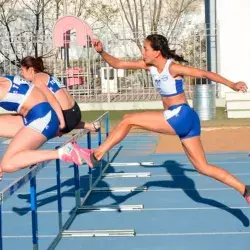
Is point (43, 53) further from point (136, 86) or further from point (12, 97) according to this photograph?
point (12, 97)

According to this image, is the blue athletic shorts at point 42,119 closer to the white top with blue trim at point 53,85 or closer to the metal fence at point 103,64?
the white top with blue trim at point 53,85

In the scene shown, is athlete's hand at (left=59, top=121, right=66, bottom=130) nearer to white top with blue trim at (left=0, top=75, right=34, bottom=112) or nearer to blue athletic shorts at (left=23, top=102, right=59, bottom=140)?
blue athletic shorts at (left=23, top=102, right=59, bottom=140)

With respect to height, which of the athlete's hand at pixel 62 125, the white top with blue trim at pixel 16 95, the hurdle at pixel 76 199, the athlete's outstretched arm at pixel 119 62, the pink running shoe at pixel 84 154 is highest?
the athlete's outstretched arm at pixel 119 62

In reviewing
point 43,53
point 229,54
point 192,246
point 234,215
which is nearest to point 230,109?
point 229,54

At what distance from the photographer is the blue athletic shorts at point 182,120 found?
7.18 meters

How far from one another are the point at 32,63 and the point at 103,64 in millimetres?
18346

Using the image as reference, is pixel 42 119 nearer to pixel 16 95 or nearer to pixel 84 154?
pixel 16 95

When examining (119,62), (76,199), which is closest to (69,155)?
(119,62)

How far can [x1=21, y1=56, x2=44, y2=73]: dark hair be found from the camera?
25.2 feet

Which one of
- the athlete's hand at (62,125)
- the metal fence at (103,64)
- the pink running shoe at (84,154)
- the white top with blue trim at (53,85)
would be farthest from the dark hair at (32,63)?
the metal fence at (103,64)

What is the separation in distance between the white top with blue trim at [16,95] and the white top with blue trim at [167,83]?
4.45 feet

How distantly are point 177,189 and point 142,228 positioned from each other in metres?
2.29

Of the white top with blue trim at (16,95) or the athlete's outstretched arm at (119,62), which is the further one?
the athlete's outstretched arm at (119,62)

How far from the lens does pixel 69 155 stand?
6.43 metres
